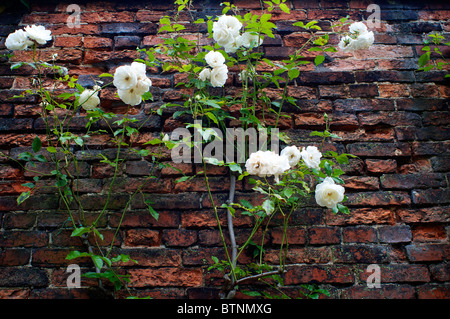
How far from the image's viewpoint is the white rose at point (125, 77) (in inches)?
41.1

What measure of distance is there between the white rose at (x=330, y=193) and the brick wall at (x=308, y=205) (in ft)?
0.86

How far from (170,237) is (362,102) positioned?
3.52ft

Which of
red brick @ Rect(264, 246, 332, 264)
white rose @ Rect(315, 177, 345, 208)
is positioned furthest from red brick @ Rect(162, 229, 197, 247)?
white rose @ Rect(315, 177, 345, 208)

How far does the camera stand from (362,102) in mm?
1472

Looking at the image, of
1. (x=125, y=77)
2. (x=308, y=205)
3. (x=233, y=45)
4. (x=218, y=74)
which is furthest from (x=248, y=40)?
(x=308, y=205)

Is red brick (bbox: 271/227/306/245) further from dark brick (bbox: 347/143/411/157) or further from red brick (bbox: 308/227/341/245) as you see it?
dark brick (bbox: 347/143/411/157)

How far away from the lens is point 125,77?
3.47 feet

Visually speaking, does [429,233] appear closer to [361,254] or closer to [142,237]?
[361,254]

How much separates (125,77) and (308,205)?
89 cm

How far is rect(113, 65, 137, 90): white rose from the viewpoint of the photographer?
41.1 inches
